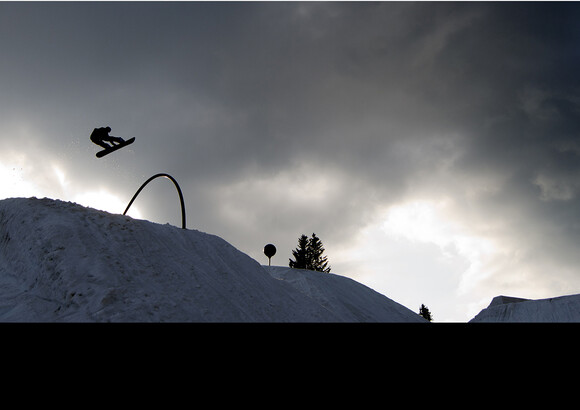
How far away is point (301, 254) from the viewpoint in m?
63.4

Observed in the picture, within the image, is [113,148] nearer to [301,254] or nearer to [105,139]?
[105,139]

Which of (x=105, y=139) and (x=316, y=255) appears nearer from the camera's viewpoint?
(x=105, y=139)

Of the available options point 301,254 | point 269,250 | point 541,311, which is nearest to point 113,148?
point 269,250

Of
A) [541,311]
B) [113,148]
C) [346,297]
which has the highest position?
[113,148]

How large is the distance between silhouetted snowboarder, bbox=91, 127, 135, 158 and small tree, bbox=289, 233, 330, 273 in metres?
49.5

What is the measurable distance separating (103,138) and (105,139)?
0.08m

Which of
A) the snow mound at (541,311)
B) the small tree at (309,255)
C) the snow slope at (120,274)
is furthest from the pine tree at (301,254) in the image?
the snow slope at (120,274)

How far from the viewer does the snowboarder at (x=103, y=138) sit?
46.0 ft

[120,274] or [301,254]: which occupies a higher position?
[301,254]
